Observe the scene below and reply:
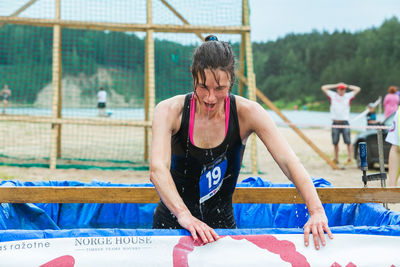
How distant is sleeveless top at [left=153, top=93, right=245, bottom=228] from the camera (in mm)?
2525

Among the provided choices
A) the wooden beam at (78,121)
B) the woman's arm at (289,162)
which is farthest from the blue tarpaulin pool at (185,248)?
the wooden beam at (78,121)

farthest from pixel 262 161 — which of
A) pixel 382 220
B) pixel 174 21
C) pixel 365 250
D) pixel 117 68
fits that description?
pixel 365 250

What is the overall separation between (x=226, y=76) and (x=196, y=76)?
143 mm

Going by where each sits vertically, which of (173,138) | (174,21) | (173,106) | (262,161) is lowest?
(262,161)

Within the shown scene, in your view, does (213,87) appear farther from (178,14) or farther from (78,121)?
(178,14)

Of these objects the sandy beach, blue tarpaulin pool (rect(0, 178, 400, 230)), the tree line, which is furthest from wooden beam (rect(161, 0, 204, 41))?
the tree line

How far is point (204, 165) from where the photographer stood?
263cm

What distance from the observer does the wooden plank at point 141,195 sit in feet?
9.95

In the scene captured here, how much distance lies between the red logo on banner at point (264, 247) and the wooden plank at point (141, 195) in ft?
2.84

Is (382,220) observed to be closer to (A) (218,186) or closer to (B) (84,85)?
(A) (218,186)

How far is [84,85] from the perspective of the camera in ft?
71.1

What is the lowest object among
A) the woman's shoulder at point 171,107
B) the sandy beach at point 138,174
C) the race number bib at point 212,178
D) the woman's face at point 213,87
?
the sandy beach at point 138,174

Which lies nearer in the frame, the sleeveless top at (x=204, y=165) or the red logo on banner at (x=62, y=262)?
the red logo on banner at (x=62, y=262)

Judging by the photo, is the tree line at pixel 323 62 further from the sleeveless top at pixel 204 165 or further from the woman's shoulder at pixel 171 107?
the woman's shoulder at pixel 171 107
